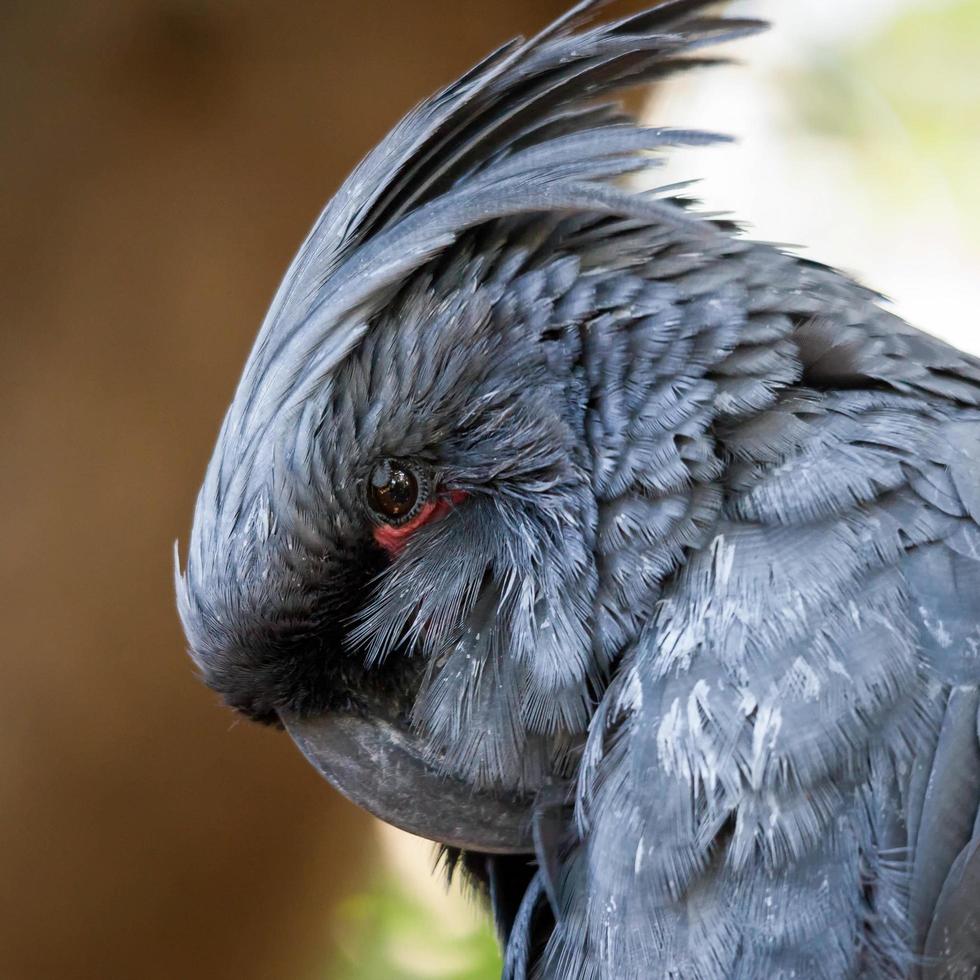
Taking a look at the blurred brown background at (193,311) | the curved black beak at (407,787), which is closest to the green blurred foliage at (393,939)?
the blurred brown background at (193,311)

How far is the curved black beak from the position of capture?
3.97ft

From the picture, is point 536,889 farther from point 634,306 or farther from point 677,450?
point 634,306

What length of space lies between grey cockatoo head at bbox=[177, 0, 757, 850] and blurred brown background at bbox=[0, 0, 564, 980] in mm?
1345

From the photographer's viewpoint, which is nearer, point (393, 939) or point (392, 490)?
point (392, 490)

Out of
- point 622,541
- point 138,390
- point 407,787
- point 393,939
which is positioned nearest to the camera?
point 622,541

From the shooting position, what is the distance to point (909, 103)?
10.3ft

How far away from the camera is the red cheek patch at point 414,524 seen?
1.19 metres

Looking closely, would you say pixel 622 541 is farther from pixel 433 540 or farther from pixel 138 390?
pixel 138 390

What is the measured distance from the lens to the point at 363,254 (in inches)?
46.9

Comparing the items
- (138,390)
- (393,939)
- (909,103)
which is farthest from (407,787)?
(909,103)

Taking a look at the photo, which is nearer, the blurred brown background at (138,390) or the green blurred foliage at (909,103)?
the blurred brown background at (138,390)

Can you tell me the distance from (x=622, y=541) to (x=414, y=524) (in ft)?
0.83

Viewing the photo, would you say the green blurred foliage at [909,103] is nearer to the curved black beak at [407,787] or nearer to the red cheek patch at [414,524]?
the red cheek patch at [414,524]

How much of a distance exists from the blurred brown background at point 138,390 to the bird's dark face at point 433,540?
1.39 meters
